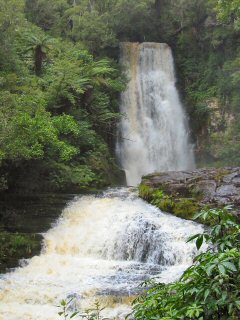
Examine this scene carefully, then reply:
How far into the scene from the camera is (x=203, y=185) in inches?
582

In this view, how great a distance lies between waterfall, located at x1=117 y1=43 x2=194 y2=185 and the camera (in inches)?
967

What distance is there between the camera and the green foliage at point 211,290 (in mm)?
2631

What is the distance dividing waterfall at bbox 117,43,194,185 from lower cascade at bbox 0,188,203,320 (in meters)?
9.55

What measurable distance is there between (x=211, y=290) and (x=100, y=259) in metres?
9.12

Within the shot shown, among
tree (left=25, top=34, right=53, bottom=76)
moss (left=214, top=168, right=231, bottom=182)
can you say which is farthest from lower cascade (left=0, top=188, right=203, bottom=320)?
tree (left=25, top=34, right=53, bottom=76)

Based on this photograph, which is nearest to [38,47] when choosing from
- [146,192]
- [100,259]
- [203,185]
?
[146,192]

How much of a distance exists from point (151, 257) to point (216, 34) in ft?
60.6

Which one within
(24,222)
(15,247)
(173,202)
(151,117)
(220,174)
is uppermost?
(151,117)

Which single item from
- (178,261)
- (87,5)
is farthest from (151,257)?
(87,5)

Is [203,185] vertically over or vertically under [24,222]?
over

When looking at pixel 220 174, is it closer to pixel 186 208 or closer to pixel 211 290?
pixel 186 208

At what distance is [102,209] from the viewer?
14359 millimetres

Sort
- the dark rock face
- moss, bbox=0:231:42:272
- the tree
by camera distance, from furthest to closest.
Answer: the tree → the dark rock face → moss, bbox=0:231:42:272

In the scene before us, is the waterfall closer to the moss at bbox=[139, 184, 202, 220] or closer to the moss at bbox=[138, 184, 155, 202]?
the moss at bbox=[138, 184, 155, 202]
